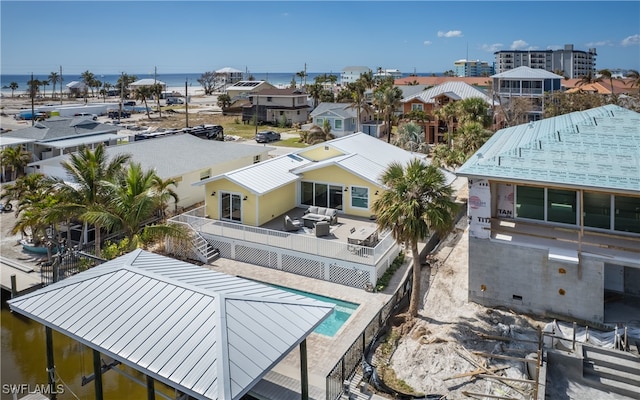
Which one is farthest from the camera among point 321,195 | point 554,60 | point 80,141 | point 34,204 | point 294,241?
point 554,60

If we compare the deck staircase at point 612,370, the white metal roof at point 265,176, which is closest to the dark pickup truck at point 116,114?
the white metal roof at point 265,176

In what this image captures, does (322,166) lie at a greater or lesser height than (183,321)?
greater

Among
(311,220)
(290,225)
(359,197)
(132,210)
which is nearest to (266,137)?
(359,197)

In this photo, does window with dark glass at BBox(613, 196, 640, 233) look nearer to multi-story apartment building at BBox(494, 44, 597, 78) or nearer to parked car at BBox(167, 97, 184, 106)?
parked car at BBox(167, 97, 184, 106)

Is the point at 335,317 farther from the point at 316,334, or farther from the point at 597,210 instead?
the point at 597,210

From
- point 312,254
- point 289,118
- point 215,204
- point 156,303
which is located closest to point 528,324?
point 312,254

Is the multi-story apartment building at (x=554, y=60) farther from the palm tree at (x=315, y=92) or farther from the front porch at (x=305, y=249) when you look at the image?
the front porch at (x=305, y=249)

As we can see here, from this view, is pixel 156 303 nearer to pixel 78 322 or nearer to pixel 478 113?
pixel 78 322
